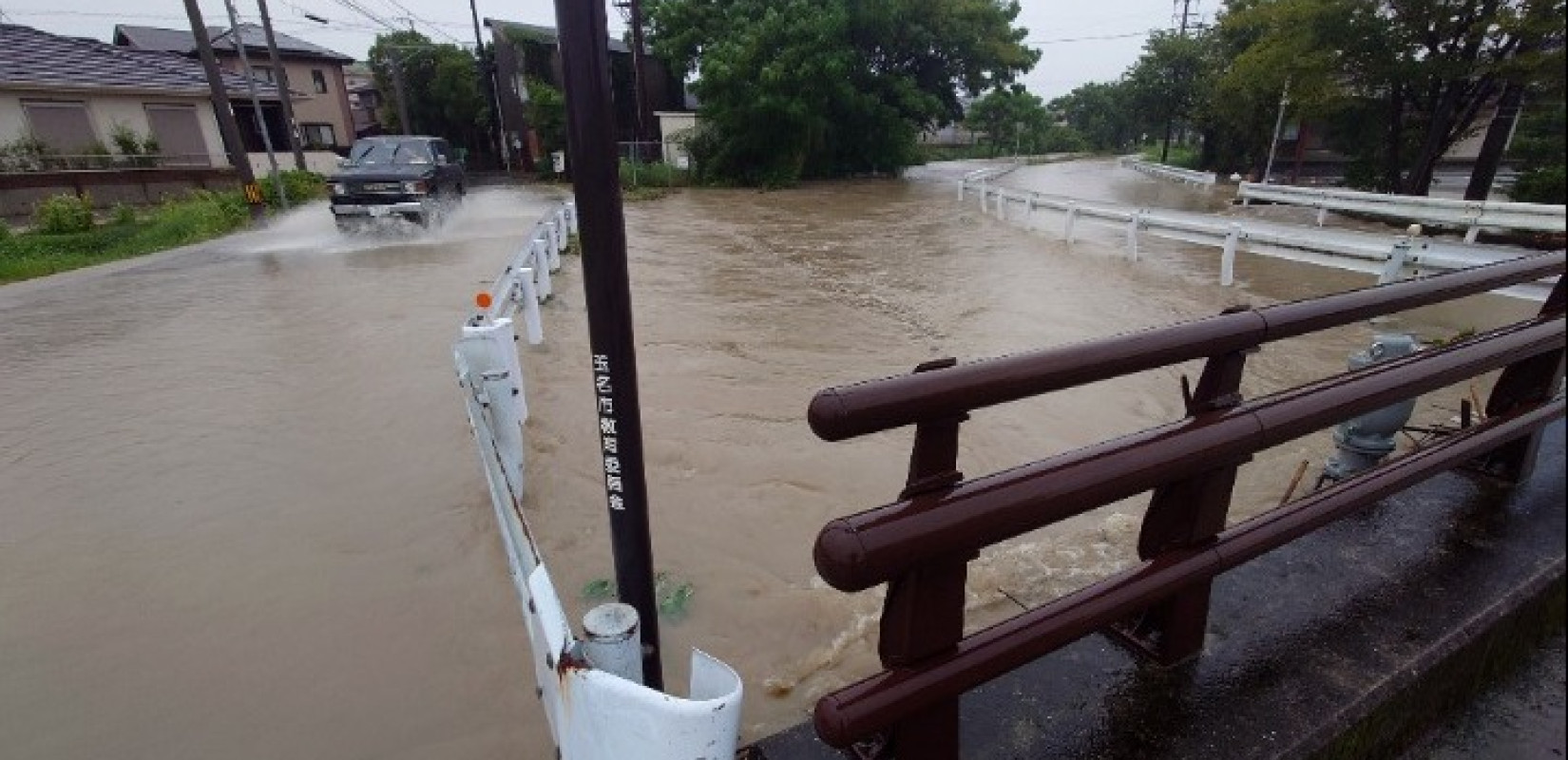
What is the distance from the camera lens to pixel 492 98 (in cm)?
3562

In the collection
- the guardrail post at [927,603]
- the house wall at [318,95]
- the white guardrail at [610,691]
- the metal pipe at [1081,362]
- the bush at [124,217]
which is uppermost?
the house wall at [318,95]

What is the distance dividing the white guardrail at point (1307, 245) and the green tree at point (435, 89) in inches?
1422

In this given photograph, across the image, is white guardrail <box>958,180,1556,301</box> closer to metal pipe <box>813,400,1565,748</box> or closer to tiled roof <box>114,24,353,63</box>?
metal pipe <box>813,400,1565,748</box>

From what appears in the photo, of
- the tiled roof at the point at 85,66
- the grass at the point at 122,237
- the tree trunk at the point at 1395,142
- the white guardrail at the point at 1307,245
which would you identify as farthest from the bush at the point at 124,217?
the tree trunk at the point at 1395,142

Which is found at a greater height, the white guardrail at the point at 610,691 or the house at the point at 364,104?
the house at the point at 364,104

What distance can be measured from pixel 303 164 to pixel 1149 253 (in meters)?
26.5

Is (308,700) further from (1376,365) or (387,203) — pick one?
(387,203)

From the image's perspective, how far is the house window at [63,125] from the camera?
70.9 feet

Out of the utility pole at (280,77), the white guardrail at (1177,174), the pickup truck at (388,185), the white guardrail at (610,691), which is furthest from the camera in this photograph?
the white guardrail at (1177,174)

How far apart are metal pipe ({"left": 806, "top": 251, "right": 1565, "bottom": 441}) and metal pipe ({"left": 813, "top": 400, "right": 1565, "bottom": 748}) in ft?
1.53

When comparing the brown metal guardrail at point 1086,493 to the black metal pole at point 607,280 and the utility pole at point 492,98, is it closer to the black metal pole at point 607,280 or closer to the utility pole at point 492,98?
the black metal pole at point 607,280

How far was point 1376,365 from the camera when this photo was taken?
2016 millimetres

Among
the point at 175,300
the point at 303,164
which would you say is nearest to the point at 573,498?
the point at 175,300

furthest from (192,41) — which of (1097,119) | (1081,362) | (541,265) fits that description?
(1097,119)
